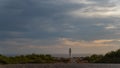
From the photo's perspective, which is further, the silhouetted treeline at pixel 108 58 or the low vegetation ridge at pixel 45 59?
the silhouetted treeline at pixel 108 58

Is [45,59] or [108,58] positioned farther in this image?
[45,59]

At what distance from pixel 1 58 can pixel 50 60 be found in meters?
3.35

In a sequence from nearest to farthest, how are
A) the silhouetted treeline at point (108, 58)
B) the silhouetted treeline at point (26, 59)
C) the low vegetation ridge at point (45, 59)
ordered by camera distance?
the silhouetted treeline at point (26, 59) < the low vegetation ridge at point (45, 59) < the silhouetted treeline at point (108, 58)

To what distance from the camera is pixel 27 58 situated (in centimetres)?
2092

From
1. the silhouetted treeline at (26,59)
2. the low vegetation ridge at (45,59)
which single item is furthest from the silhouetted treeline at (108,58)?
the silhouetted treeline at (26,59)

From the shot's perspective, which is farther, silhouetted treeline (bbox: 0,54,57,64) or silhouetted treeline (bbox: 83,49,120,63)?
silhouetted treeline (bbox: 83,49,120,63)

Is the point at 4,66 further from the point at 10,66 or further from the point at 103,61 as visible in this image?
the point at 103,61

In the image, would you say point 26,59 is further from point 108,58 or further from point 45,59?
point 108,58

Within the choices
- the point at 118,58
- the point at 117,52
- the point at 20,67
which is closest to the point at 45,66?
the point at 20,67

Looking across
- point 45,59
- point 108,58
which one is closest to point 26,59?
point 45,59

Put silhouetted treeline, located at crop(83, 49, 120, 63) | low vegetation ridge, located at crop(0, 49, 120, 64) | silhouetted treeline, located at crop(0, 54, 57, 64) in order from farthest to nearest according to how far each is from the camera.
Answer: silhouetted treeline, located at crop(83, 49, 120, 63), low vegetation ridge, located at crop(0, 49, 120, 64), silhouetted treeline, located at crop(0, 54, 57, 64)

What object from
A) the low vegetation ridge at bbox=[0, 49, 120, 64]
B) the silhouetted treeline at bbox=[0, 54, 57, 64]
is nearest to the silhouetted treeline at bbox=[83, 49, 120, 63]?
the low vegetation ridge at bbox=[0, 49, 120, 64]

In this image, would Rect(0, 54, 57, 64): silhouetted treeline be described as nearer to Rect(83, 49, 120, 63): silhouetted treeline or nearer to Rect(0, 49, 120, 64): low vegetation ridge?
Rect(0, 49, 120, 64): low vegetation ridge

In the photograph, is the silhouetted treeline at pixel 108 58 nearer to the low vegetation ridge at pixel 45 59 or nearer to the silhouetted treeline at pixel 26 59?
the low vegetation ridge at pixel 45 59
